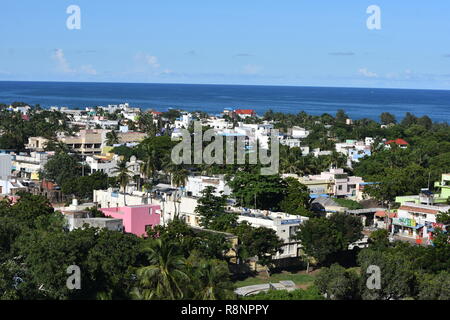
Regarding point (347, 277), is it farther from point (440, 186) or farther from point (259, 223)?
point (440, 186)

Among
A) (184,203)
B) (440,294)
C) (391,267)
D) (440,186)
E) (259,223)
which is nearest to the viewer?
(440,294)

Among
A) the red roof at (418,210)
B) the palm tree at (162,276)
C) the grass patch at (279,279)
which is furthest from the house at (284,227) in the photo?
the palm tree at (162,276)

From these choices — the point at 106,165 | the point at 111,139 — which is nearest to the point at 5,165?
the point at 106,165

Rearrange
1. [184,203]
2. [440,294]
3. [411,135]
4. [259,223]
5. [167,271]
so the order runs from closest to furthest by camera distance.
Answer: [167,271] < [440,294] < [259,223] < [184,203] < [411,135]

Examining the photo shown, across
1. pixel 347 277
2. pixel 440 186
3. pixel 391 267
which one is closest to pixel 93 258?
pixel 347 277

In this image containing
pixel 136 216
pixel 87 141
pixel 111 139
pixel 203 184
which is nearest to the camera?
pixel 136 216

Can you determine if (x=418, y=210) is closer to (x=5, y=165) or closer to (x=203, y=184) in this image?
(x=203, y=184)
